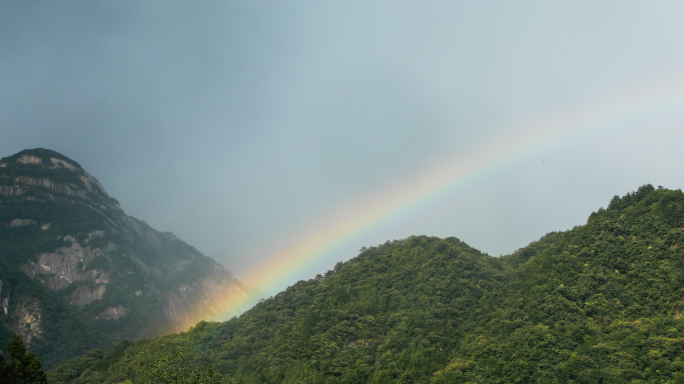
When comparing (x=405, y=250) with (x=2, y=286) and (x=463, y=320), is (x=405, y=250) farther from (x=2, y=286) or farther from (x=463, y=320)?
(x=2, y=286)

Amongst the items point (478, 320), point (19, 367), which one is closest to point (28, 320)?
point (19, 367)

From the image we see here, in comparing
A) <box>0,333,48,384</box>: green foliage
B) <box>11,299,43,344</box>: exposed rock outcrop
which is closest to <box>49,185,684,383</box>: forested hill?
<box>0,333,48,384</box>: green foliage

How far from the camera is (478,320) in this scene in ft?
242

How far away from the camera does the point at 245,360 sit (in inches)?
3381

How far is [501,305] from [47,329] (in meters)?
181

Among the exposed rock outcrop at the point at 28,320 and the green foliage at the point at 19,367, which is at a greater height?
the exposed rock outcrop at the point at 28,320

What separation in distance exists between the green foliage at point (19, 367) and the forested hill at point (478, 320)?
38.6 metres

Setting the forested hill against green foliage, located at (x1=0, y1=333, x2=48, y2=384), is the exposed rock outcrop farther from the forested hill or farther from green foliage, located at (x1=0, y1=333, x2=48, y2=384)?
green foliage, located at (x1=0, y1=333, x2=48, y2=384)

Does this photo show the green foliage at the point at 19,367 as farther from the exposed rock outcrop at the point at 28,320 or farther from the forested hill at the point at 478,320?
the exposed rock outcrop at the point at 28,320

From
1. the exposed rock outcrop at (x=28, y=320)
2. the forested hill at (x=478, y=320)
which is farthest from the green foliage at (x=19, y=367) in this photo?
the exposed rock outcrop at (x=28, y=320)

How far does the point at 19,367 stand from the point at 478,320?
61456mm

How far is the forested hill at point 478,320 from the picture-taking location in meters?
54.8

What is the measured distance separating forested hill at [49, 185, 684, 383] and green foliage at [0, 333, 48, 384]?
38.6 metres

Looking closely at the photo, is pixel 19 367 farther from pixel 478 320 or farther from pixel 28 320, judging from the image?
pixel 28 320
